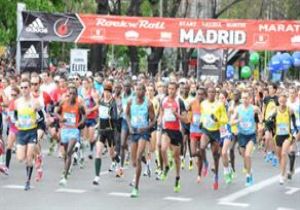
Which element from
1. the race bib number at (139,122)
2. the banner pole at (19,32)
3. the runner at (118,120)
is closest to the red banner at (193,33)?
the banner pole at (19,32)

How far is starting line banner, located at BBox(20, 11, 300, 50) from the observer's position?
27641mm

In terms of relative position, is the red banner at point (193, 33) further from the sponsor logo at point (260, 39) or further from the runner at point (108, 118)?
the runner at point (108, 118)

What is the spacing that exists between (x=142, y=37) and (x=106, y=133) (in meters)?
11.8

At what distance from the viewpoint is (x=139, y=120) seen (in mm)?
14508

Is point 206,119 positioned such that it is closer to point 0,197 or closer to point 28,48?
point 0,197

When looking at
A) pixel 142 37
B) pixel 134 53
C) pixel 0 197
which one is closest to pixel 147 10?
pixel 134 53

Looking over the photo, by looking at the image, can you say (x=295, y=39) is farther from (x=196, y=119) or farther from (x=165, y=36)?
(x=196, y=119)

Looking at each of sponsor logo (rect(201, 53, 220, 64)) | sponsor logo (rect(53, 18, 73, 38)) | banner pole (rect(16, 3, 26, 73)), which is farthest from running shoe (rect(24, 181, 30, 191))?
sponsor logo (rect(201, 53, 220, 64))

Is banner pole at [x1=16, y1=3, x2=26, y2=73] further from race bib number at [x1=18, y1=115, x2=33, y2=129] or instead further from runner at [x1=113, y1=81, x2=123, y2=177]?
race bib number at [x1=18, y1=115, x2=33, y2=129]

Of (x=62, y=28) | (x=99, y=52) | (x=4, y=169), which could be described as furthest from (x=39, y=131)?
(x=99, y=52)

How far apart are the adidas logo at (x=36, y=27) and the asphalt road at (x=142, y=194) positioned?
1031 centimetres

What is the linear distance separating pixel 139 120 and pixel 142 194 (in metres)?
1.28

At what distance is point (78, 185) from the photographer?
15289mm

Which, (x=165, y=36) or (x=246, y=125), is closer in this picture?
(x=246, y=125)
